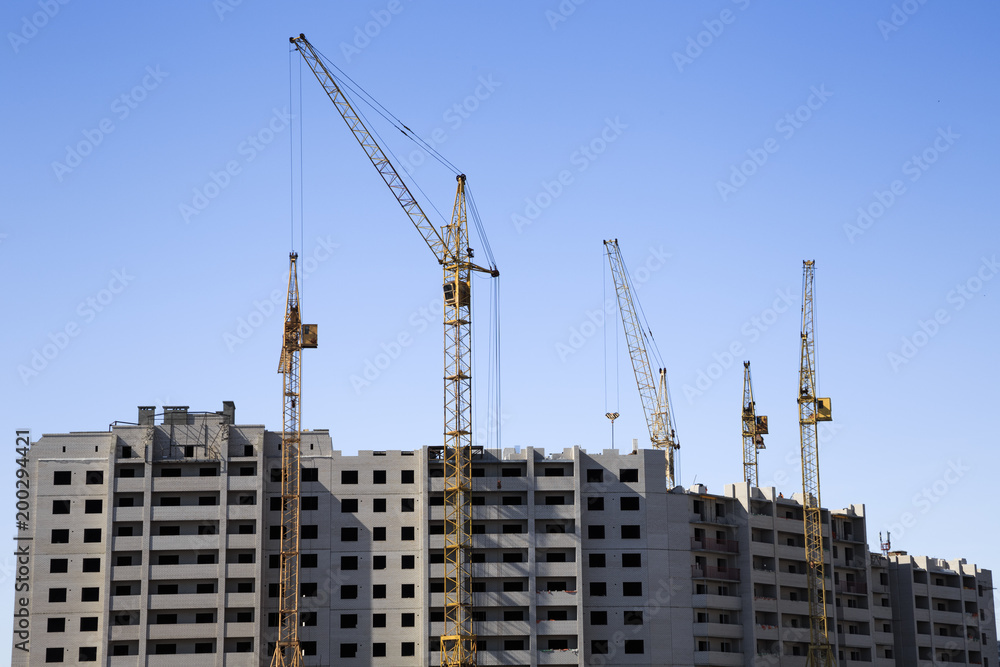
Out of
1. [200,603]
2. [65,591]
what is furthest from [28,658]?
[200,603]

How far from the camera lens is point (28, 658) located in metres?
159

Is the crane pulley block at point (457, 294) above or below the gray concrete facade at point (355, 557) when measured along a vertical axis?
above

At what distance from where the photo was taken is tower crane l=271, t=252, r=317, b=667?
161m

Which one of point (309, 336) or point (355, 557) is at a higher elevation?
point (309, 336)

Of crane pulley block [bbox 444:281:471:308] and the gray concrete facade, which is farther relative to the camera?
crane pulley block [bbox 444:281:471:308]

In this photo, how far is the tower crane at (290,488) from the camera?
6344 inches

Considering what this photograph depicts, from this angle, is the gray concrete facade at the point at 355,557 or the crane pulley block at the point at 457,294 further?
the crane pulley block at the point at 457,294

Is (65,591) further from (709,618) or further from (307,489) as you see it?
(709,618)

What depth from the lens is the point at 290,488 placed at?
16612 centimetres

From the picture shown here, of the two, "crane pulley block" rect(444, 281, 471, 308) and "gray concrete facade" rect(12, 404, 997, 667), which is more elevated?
"crane pulley block" rect(444, 281, 471, 308)

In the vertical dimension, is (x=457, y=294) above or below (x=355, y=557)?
above

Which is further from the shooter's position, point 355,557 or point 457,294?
point 457,294

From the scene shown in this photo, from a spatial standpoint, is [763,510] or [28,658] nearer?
[28,658]

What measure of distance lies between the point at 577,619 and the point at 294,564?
3359 cm
